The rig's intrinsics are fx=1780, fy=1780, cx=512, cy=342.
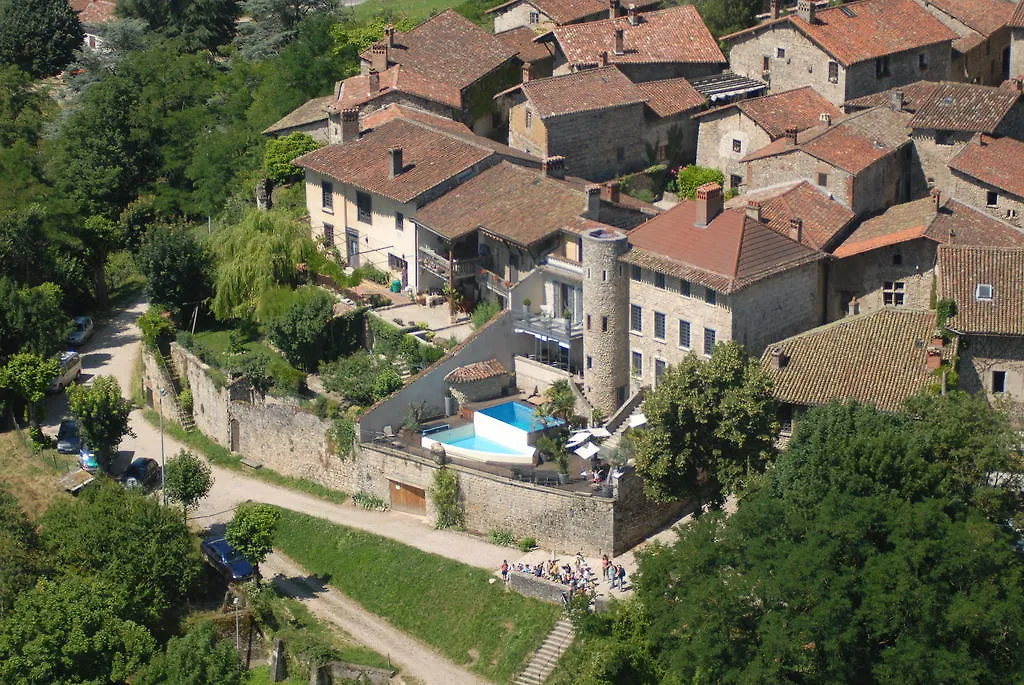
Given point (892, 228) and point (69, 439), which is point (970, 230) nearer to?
point (892, 228)

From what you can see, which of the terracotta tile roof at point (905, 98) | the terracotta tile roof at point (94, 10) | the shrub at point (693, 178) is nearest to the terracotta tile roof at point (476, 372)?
the shrub at point (693, 178)

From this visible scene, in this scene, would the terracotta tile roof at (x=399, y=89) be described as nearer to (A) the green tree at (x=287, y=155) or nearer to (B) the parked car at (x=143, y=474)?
(A) the green tree at (x=287, y=155)

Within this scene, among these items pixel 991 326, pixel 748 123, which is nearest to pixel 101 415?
pixel 748 123

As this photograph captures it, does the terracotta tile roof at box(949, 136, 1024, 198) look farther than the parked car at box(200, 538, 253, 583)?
Yes

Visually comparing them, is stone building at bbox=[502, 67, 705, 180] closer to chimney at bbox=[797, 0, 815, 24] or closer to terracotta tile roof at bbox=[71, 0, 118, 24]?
chimney at bbox=[797, 0, 815, 24]

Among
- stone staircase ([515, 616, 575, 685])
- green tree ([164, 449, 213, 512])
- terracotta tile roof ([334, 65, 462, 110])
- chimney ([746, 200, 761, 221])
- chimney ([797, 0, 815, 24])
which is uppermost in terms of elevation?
chimney ([797, 0, 815, 24])

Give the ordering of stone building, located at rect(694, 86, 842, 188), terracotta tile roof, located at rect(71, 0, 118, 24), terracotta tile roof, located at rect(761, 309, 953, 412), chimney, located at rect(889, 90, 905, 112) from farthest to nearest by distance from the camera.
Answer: terracotta tile roof, located at rect(71, 0, 118, 24), stone building, located at rect(694, 86, 842, 188), chimney, located at rect(889, 90, 905, 112), terracotta tile roof, located at rect(761, 309, 953, 412)

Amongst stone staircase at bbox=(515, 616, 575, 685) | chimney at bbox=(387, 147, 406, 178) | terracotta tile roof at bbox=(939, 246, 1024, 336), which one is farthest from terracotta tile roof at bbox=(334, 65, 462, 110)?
stone staircase at bbox=(515, 616, 575, 685)
